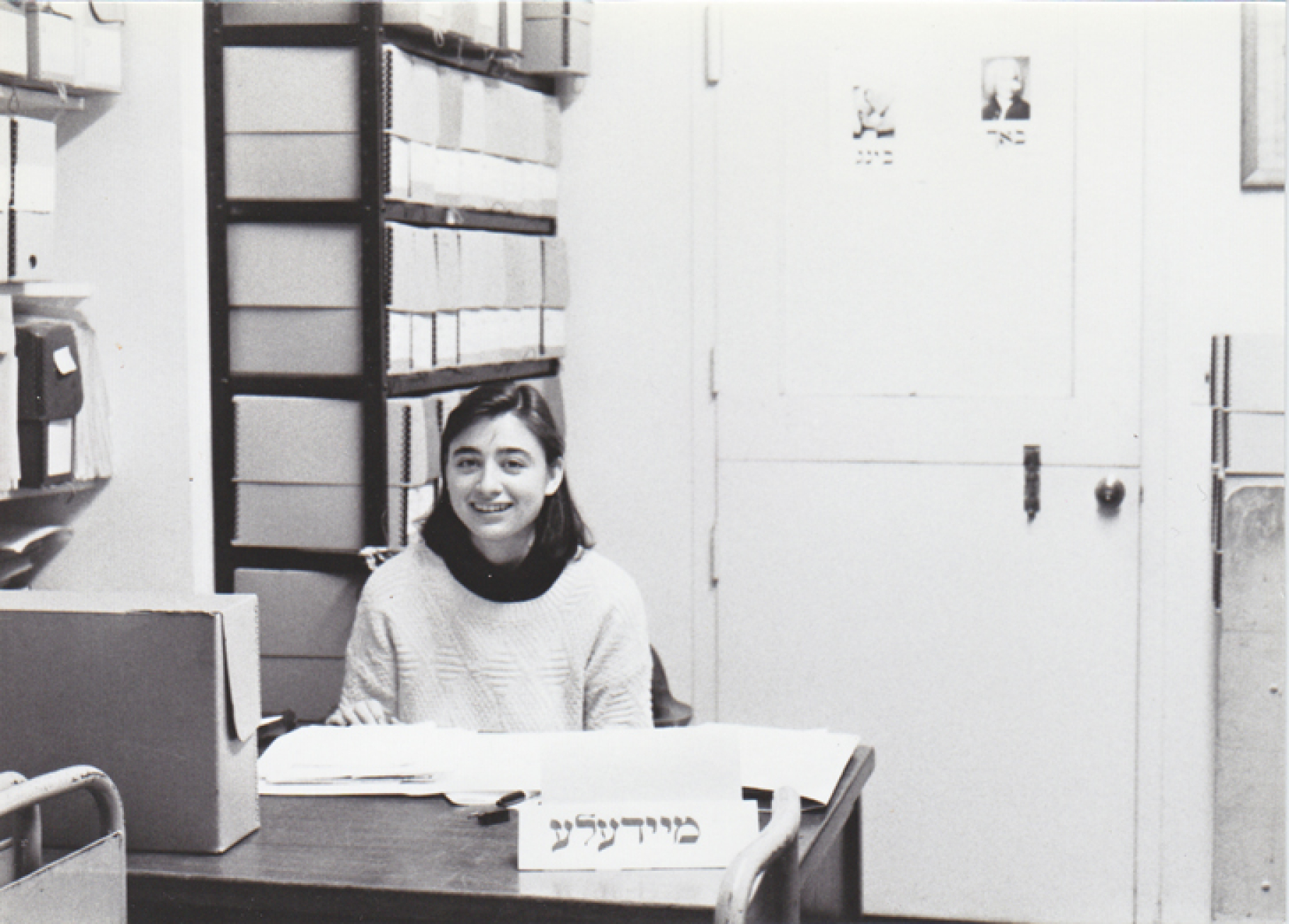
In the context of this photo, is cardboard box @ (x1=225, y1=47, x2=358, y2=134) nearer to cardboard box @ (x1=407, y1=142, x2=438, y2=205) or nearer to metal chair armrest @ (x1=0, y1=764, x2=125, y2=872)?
cardboard box @ (x1=407, y1=142, x2=438, y2=205)

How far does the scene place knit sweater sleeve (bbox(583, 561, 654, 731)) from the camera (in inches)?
87.2

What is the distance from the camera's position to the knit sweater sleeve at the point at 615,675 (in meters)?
2.21

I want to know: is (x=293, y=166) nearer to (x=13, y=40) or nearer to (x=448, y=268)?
(x=448, y=268)

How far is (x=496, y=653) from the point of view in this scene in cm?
218

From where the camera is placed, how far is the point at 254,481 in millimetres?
2668

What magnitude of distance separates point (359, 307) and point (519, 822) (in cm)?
132

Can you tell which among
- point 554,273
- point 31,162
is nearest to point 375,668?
point 31,162

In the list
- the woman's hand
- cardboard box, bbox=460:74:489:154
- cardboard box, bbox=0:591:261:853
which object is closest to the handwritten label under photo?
cardboard box, bbox=0:591:261:853

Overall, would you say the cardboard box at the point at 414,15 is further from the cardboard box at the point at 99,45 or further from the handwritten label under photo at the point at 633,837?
the handwritten label under photo at the point at 633,837

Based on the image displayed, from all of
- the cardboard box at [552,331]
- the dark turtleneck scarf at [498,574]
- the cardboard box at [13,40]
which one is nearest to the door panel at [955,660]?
the cardboard box at [552,331]

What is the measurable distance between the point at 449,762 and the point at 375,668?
1.57 feet

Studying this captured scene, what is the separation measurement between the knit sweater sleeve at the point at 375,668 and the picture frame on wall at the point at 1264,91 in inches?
74.2

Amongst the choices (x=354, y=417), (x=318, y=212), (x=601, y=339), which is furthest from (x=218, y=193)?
(x=601, y=339)

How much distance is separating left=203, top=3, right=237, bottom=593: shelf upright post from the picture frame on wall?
1906 millimetres
